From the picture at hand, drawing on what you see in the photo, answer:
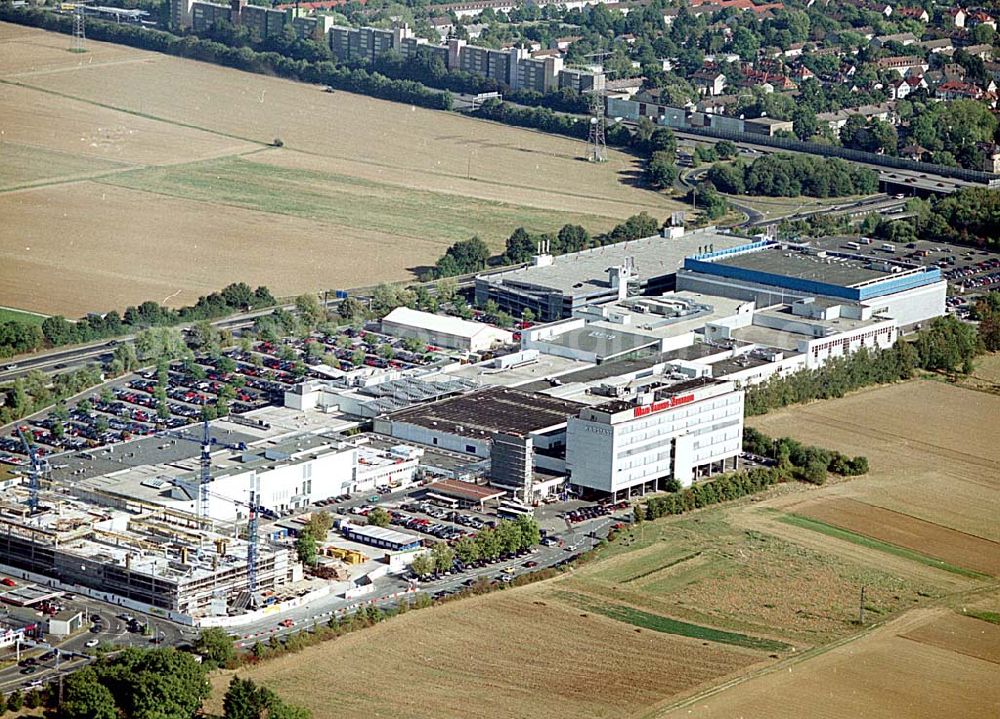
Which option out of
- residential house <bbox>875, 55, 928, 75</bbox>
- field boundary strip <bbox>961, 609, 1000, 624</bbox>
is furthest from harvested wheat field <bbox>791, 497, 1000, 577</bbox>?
residential house <bbox>875, 55, 928, 75</bbox>

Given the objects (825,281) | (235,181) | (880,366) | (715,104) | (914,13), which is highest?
(914,13)

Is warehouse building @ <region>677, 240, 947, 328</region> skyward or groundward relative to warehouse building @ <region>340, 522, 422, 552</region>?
skyward

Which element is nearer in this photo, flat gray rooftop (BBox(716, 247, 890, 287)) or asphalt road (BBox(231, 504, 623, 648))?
asphalt road (BBox(231, 504, 623, 648))

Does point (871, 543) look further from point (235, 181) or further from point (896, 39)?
point (896, 39)

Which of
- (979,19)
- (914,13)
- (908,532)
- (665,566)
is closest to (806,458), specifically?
(908,532)

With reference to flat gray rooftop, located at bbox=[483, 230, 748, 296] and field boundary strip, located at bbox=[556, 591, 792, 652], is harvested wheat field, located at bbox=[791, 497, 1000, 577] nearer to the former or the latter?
field boundary strip, located at bbox=[556, 591, 792, 652]

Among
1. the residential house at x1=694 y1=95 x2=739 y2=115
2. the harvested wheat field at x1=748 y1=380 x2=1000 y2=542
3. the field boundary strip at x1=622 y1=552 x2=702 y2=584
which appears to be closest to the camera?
the field boundary strip at x1=622 y1=552 x2=702 y2=584

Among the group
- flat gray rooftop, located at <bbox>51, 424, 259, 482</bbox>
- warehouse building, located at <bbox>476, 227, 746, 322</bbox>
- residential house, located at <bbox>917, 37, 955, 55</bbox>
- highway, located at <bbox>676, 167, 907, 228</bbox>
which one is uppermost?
residential house, located at <bbox>917, 37, 955, 55</bbox>
